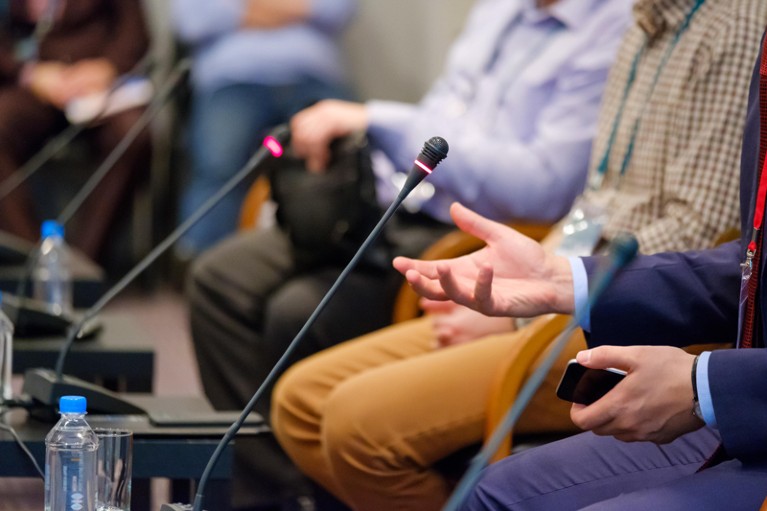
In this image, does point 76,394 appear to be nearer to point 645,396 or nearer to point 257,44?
point 645,396

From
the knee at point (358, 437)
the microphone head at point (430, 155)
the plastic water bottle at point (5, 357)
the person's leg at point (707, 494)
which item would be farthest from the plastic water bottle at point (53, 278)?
the person's leg at point (707, 494)

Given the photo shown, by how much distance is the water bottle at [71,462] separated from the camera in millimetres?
1414

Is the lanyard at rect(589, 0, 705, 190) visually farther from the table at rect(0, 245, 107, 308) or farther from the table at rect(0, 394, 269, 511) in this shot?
the table at rect(0, 245, 107, 308)

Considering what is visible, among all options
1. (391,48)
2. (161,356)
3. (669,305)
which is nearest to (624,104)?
(669,305)

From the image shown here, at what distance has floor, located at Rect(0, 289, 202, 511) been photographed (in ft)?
8.55

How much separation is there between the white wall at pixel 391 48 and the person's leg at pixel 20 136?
127 centimetres

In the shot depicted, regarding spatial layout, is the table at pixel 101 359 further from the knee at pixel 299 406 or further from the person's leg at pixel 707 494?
the person's leg at pixel 707 494

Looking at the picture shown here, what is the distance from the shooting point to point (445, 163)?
2.51m

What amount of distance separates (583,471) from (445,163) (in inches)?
43.8

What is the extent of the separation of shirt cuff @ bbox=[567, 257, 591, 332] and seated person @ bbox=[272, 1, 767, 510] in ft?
0.98

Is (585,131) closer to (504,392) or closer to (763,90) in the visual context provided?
(504,392)

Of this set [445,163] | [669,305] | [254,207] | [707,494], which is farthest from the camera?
[254,207]

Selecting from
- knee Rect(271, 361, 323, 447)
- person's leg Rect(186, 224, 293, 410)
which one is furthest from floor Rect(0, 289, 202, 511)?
knee Rect(271, 361, 323, 447)

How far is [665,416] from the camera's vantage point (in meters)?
1.34
